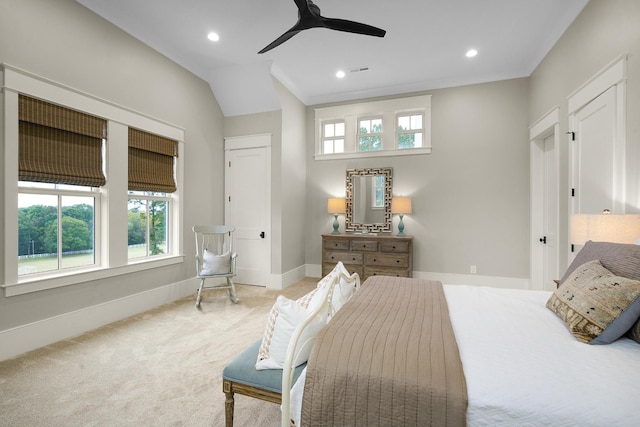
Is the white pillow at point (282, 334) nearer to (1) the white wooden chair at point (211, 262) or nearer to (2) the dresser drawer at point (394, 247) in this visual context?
(1) the white wooden chair at point (211, 262)

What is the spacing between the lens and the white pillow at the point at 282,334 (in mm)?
1270

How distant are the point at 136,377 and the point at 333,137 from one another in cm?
414

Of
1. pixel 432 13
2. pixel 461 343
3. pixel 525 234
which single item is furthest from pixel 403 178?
pixel 461 343

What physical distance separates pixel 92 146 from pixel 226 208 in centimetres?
201

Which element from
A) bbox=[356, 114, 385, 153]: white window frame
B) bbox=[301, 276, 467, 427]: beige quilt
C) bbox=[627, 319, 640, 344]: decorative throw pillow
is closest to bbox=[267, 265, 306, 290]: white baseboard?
bbox=[356, 114, 385, 153]: white window frame

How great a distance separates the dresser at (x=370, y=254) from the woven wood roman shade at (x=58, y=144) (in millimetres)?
3059

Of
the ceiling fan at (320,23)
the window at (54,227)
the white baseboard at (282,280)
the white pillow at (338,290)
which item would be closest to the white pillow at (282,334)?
the white pillow at (338,290)

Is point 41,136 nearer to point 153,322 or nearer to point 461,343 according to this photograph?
point 153,322

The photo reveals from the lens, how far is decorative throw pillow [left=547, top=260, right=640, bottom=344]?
3.83 ft

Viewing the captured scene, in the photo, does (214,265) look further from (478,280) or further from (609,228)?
(478,280)

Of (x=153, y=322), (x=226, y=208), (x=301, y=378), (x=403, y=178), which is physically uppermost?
(x=403, y=178)

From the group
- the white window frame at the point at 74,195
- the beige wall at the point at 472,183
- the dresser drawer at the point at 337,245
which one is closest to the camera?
the white window frame at the point at 74,195

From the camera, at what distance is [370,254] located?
4.27m

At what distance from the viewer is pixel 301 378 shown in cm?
113
